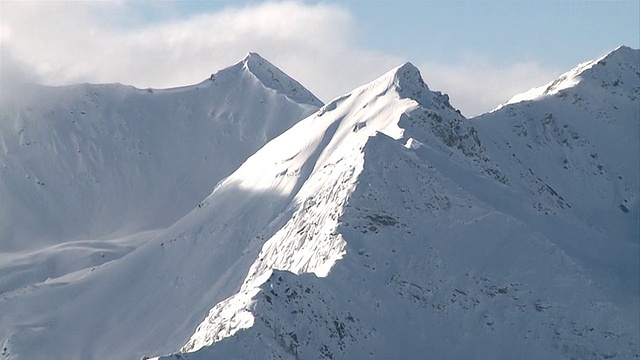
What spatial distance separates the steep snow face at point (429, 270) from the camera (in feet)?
276

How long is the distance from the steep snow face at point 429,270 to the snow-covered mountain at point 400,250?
0.45 feet

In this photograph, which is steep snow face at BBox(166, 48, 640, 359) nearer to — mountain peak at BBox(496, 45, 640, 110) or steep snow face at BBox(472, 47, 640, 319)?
steep snow face at BBox(472, 47, 640, 319)

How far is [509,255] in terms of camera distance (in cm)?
9788

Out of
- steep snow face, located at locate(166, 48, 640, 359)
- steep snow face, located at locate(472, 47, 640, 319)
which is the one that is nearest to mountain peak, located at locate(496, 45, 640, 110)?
steep snow face, located at locate(472, 47, 640, 319)

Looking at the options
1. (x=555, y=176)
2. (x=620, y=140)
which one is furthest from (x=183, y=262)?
(x=620, y=140)

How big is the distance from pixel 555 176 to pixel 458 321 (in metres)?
48.2

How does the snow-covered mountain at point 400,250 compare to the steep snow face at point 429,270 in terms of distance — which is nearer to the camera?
the steep snow face at point 429,270

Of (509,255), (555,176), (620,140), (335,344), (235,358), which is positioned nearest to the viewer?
(235,358)

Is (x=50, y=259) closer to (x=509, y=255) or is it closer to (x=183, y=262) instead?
(x=183, y=262)

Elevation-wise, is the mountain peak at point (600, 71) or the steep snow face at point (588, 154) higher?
the mountain peak at point (600, 71)

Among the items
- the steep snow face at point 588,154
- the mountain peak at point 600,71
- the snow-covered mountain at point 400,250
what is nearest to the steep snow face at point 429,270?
the snow-covered mountain at point 400,250

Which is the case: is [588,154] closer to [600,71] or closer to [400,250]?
[600,71]

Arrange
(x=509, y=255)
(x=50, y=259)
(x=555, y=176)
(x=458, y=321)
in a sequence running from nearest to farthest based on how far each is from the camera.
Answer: (x=458, y=321)
(x=509, y=255)
(x=555, y=176)
(x=50, y=259)

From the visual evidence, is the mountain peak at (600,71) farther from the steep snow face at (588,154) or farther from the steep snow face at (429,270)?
the steep snow face at (429,270)
